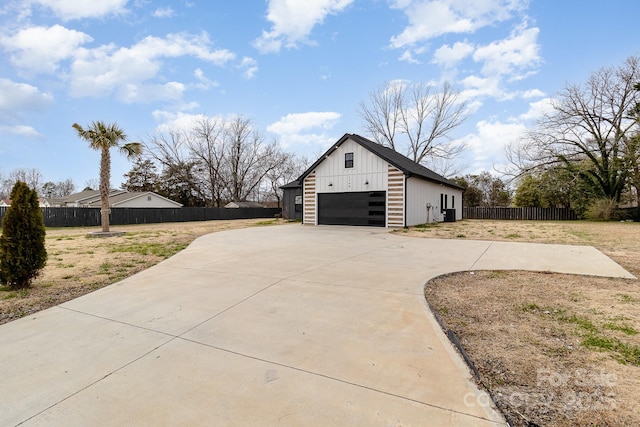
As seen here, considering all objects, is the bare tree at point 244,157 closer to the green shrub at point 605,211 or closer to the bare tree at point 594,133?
the bare tree at point 594,133

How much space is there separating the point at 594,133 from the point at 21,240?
1247 inches

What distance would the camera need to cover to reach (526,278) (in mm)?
5105

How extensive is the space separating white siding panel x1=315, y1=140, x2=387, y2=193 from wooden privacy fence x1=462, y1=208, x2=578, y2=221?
1450 cm

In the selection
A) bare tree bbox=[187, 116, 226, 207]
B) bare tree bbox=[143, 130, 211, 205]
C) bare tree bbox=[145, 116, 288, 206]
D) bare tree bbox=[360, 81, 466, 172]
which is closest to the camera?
bare tree bbox=[360, 81, 466, 172]

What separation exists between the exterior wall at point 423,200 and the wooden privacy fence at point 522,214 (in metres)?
6.32

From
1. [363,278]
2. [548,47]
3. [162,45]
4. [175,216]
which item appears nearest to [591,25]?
[548,47]

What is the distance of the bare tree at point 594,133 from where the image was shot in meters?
21.0

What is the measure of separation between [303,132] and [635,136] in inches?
935

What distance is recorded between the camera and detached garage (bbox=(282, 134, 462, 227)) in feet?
50.0

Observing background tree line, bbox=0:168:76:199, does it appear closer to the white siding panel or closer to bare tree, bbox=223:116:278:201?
bare tree, bbox=223:116:278:201

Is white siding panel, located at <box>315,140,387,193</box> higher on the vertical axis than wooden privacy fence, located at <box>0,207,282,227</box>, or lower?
higher

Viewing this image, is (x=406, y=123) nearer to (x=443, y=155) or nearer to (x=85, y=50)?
(x=443, y=155)

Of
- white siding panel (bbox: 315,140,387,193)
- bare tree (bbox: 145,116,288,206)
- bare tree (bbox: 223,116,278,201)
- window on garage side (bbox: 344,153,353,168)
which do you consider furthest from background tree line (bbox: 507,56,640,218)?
bare tree (bbox: 145,116,288,206)

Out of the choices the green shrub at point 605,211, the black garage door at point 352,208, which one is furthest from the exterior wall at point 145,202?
the green shrub at point 605,211
